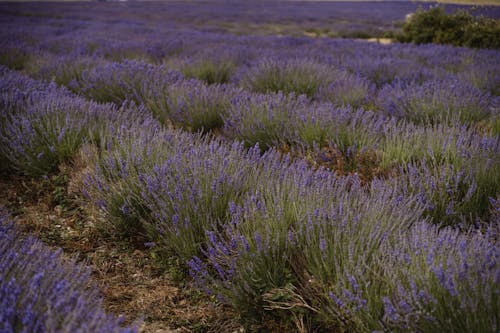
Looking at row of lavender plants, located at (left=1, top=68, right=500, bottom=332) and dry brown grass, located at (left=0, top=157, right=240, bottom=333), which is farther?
dry brown grass, located at (left=0, top=157, right=240, bottom=333)

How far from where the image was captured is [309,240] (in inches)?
61.8

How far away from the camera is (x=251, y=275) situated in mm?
1602

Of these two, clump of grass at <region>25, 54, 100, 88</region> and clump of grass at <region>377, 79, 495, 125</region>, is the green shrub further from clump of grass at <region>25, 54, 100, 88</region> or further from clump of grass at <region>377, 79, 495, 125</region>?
clump of grass at <region>25, 54, 100, 88</region>

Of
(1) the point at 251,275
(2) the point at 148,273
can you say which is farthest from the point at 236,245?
(2) the point at 148,273

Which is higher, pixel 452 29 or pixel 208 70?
pixel 452 29

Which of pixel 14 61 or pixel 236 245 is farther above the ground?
pixel 14 61

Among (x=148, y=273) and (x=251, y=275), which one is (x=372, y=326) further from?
(x=148, y=273)

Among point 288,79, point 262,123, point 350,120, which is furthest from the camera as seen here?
point 288,79

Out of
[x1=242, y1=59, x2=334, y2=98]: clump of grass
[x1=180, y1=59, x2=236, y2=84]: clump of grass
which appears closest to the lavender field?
[x1=242, y1=59, x2=334, y2=98]: clump of grass

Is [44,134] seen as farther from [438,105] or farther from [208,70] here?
[438,105]

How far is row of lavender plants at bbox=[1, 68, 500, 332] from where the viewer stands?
49.1 inches

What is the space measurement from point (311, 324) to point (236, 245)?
46cm

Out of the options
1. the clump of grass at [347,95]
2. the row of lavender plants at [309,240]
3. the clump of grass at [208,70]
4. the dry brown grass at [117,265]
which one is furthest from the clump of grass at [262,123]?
the clump of grass at [208,70]

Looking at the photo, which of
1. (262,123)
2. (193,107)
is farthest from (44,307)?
(193,107)
